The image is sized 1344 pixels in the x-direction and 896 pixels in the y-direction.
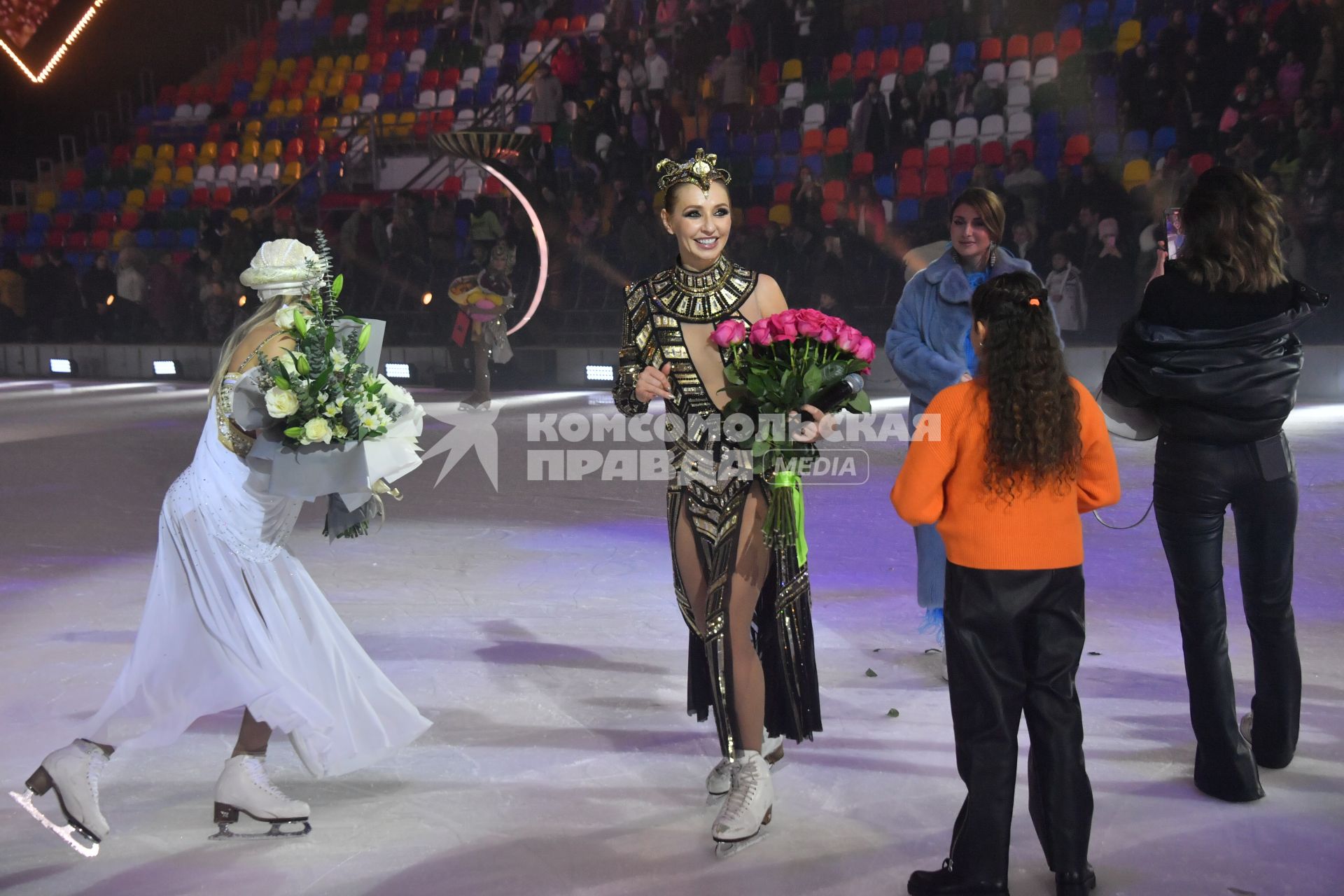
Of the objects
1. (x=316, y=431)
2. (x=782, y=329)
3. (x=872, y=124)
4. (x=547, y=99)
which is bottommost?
(x=316, y=431)

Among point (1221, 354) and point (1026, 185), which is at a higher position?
point (1026, 185)

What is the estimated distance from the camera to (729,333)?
294 cm

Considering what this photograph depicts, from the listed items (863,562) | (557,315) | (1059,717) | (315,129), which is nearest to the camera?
(1059,717)

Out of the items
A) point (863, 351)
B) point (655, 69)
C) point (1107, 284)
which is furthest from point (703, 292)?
point (655, 69)

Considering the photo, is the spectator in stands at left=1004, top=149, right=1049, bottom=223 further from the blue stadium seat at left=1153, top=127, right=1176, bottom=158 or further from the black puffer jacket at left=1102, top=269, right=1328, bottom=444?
the black puffer jacket at left=1102, top=269, right=1328, bottom=444

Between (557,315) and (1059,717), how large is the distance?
12.9 meters

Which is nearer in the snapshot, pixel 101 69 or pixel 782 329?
pixel 782 329

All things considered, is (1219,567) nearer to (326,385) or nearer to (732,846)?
(732,846)

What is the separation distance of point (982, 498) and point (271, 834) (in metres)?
1.88

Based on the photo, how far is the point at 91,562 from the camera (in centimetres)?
588

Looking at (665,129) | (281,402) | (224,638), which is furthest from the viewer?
(665,129)

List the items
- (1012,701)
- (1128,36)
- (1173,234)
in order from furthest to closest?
1. (1128,36)
2. (1173,234)
3. (1012,701)

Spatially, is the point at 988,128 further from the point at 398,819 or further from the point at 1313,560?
the point at 398,819

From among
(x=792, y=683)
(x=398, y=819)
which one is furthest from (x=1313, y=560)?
(x=398, y=819)
